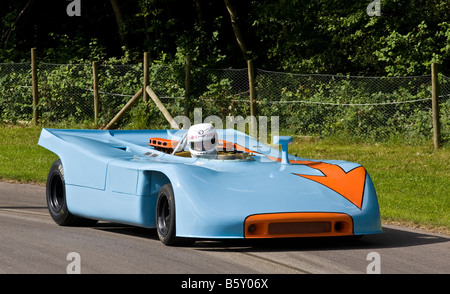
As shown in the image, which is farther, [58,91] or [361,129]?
[58,91]

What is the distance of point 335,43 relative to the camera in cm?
2344

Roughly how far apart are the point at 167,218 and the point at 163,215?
84mm

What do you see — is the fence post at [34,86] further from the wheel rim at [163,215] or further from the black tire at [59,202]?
the wheel rim at [163,215]

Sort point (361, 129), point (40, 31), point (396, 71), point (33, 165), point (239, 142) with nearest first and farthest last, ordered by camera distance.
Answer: point (239, 142)
point (33, 165)
point (361, 129)
point (396, 71)
point (40, 31)

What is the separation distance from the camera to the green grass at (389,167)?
10.6 metres

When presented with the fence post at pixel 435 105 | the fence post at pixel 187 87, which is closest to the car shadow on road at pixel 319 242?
the fence post at pixel 435 105

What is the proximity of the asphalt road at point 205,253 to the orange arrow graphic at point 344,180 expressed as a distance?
46cm

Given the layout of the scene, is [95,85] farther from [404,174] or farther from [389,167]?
[404,174]

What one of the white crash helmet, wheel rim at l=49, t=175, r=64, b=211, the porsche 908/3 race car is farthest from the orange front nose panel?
wheel rim at l=49, t=175, r=64, b=211

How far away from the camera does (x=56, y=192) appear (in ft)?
31.8

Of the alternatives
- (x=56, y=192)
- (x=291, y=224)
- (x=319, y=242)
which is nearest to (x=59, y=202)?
(x=56, y=192)

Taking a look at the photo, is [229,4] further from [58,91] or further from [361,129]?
[361,129]
